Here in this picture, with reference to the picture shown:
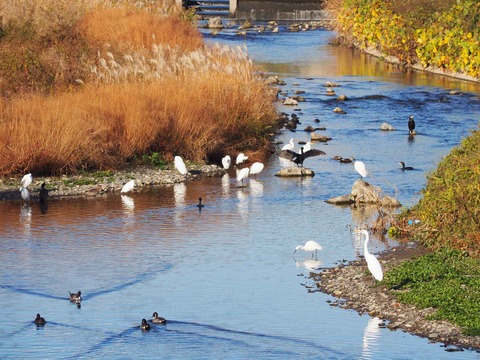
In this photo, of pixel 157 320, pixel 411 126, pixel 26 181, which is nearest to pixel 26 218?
pixel 26 181

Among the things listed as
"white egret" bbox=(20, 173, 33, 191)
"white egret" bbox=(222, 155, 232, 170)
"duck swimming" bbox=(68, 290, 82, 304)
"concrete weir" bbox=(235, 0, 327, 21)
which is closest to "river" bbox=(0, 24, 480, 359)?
"duck swimming" bbox=(68, 290, 82, 304)

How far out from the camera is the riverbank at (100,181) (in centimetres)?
2388

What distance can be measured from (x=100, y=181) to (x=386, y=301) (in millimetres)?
10618

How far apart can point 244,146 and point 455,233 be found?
12006 millimetres

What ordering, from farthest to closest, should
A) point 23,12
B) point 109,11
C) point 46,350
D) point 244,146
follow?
point 109,11
point 23,12
point 244,146
point 46,350

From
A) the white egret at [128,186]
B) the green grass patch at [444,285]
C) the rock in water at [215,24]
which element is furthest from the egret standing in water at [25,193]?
the rock in water at [215,24]

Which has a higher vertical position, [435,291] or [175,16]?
[175,16]

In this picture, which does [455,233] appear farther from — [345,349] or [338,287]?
[345,349]

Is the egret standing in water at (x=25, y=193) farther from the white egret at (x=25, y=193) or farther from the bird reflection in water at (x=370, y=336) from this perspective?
the bird reflection in water at (x=370, y=336)

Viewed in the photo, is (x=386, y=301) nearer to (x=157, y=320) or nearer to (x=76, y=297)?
(x=157, y=320)

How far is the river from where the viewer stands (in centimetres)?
1424

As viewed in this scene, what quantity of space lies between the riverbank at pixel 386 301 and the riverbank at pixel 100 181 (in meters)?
7.93

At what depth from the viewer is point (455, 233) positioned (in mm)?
17797

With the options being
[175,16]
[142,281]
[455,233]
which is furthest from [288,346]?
[175,16]
